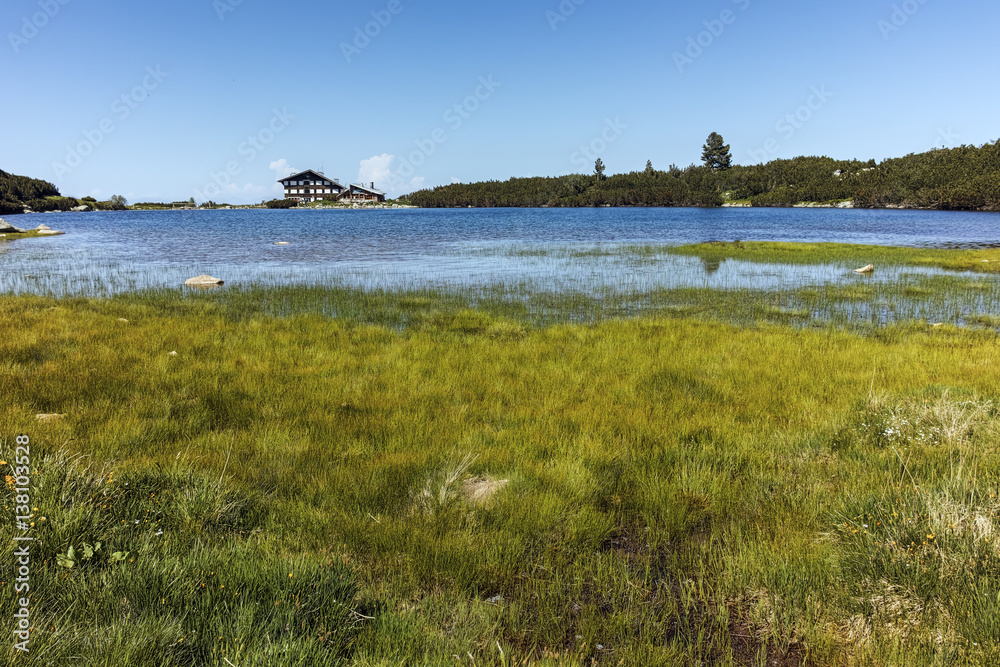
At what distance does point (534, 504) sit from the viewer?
5020 millimetres

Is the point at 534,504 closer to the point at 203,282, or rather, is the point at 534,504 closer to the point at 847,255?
the point at 203,282

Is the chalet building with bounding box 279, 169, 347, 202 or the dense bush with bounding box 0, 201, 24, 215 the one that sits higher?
the chalet building with bounding box 279, 169, 347, 202

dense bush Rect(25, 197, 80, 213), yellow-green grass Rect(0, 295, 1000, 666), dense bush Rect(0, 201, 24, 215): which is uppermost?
dense bush Rect(25, 197, 80, 213)

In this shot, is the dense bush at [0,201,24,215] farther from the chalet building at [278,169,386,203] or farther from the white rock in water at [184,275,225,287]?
the white rock in water at [184,275,225,287]

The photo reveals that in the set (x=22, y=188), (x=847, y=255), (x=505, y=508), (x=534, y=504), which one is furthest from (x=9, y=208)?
(x=847, y=255)

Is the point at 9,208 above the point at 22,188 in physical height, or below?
below

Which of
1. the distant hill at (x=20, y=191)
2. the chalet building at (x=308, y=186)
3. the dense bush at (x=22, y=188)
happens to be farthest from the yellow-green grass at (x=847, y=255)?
the chalet building at (x=308, y=186)

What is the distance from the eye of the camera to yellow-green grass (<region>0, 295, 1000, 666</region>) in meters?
3.30

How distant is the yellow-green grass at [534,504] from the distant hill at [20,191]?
126 metres

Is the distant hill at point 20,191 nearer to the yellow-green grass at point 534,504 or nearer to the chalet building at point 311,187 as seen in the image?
the chalet building at point 311,187

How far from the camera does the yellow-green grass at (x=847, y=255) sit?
2930 centimetres

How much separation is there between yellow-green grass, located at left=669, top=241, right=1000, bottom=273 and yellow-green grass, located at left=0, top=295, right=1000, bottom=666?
2422cm

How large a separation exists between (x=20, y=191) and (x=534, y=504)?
167 metres

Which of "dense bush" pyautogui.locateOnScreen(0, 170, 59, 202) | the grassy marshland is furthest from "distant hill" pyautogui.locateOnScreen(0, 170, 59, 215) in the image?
the grassy marshland
